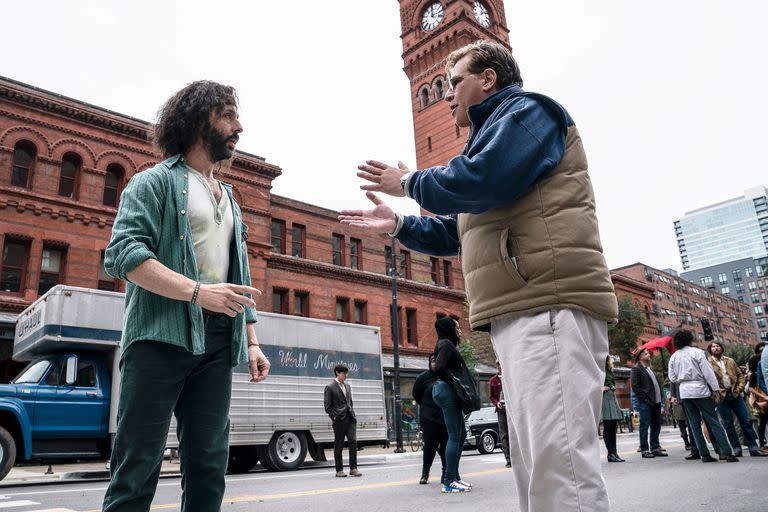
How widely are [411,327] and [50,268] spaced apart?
64.0ft

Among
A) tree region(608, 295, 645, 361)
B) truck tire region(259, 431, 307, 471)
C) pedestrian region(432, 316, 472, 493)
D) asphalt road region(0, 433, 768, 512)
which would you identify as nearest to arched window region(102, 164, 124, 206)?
truck tire region(259, 431, 307, 471)

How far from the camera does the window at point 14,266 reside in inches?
825

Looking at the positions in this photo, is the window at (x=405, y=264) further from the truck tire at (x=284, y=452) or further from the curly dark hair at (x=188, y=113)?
the curly dark hair at (x=188, y=113)

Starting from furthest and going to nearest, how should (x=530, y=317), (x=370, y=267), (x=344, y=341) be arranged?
(x=370, y=267)
(x=344, y=341)
(x=530, y=317)

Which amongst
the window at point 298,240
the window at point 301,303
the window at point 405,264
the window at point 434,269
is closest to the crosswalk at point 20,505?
the window at point 301,303

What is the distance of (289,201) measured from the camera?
1211 inches

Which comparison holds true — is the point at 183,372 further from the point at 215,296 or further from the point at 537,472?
the point at 537,472

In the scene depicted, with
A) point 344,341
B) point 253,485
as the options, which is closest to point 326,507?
point 253,485

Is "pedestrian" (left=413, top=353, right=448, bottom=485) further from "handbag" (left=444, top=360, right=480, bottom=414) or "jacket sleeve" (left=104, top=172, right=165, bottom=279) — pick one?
"jacket sleeve" (left=104, top=172, right=165, bottom=279)

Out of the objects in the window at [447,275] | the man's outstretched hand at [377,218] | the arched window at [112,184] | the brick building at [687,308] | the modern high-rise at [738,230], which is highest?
the modern high-rise at [738,230]

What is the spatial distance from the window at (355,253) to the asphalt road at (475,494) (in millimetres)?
24328

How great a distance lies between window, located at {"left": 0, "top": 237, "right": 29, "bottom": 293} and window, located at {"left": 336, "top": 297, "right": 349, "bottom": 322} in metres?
14.8

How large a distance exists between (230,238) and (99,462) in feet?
59.8

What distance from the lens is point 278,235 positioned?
3002 centimetres
